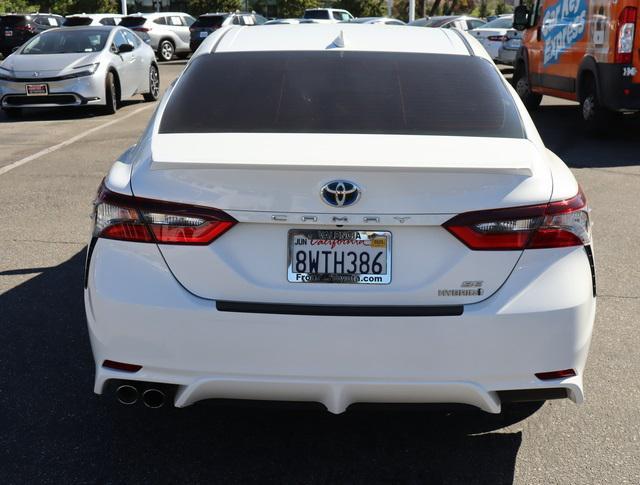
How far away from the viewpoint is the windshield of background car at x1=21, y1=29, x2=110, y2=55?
592 inches

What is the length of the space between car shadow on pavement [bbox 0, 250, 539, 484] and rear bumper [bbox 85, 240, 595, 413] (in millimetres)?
155

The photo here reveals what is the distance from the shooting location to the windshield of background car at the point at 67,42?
1503cm

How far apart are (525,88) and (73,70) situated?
24.8 ft

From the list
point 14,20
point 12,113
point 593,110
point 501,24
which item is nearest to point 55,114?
point 12,113

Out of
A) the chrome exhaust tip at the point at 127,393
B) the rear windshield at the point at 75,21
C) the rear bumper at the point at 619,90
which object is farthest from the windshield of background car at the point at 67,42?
the chrome exhaust tip at the point at 127,393

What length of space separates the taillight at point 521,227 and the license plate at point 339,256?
24 cm

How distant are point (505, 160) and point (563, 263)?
41cm

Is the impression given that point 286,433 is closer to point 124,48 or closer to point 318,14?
point 124,48

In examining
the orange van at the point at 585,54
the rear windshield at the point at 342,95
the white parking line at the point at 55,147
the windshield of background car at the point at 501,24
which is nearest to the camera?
the rear windshield at the point at 342,95

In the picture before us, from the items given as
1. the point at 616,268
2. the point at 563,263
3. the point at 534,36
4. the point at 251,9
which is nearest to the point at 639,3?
the point at 534,36

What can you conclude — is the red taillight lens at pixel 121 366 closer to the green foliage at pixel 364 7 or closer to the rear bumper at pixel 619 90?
the rear bumper at pixel 619 90

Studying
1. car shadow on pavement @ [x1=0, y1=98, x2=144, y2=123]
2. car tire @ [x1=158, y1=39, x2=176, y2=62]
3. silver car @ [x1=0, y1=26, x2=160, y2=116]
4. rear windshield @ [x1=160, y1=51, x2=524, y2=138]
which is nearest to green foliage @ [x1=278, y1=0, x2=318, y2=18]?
car tire @ [x1=158, y1=39, x2=176, y2=62]

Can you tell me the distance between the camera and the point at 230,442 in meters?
3.62

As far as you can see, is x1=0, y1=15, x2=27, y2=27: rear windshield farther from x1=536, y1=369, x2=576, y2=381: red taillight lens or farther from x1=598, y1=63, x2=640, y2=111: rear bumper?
x1=536, y1=369, x2=576, y2=381: red taillight lens
